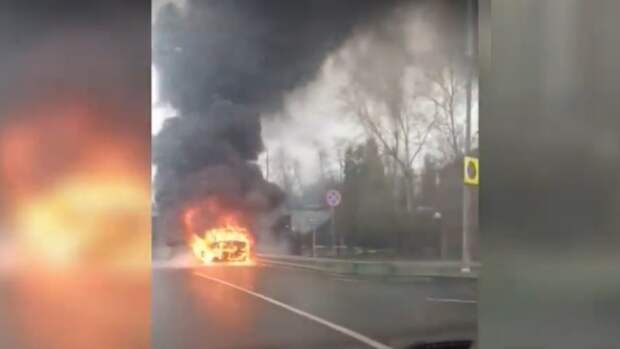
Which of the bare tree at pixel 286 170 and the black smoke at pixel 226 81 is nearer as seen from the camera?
the black smoke at pixel 226 81

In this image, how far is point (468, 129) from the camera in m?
2.91

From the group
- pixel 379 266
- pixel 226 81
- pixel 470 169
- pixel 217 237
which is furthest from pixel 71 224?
pixel 470 169

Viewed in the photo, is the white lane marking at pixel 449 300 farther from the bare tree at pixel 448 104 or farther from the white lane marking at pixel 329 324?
the bare tree at pixel 448 104

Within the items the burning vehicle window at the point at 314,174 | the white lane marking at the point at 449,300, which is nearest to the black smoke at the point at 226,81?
the burning vehicle window at the point at 314,174

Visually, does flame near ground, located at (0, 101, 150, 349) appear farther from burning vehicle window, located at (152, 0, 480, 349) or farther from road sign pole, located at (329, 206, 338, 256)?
road sign pole, located at (329, 206, 338, 256)

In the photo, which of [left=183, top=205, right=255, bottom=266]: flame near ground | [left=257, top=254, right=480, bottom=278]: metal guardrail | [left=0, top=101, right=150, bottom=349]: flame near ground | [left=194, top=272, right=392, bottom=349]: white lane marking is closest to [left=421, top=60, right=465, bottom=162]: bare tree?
[left=257, top=254, right=480, bottom=278]: metal guardrail

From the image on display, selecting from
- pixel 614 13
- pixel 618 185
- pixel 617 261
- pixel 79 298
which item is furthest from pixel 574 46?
pixel 79 298

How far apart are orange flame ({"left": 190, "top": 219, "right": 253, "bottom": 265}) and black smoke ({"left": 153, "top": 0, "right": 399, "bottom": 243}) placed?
101 mm

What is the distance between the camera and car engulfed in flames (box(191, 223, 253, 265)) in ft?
7.84

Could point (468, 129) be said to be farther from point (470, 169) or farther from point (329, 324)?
point (329, 324)

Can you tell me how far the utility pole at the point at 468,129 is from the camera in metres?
2.87

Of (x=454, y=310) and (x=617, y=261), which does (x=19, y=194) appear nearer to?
(x=617, y=261)

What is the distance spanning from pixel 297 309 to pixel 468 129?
42.9 inches

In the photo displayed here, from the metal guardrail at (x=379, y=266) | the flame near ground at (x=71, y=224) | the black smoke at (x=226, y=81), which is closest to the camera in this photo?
the flame near ground at (x=71, y=224)
